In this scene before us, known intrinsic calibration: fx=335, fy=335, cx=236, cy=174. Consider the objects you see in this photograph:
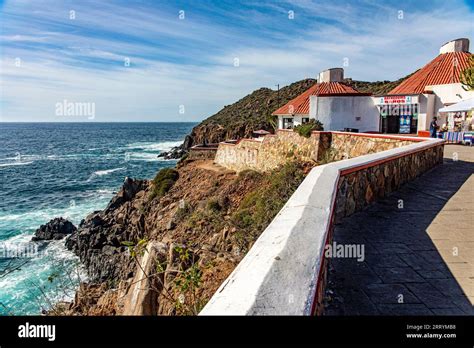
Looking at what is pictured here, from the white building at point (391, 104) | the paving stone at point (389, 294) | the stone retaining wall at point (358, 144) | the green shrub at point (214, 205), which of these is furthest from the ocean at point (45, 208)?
the white building at point (391, 104)

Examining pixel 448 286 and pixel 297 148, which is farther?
pixel 297 148

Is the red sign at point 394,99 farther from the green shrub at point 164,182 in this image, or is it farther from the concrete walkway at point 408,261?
the concrete walkway at point 408,261

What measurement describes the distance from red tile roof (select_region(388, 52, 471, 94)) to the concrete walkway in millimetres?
21082

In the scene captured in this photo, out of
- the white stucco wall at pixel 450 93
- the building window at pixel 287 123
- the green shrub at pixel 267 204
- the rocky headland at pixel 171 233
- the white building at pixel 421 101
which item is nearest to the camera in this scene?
the rocky headland at pixel 171 233

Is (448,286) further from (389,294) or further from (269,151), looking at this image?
(269,151)

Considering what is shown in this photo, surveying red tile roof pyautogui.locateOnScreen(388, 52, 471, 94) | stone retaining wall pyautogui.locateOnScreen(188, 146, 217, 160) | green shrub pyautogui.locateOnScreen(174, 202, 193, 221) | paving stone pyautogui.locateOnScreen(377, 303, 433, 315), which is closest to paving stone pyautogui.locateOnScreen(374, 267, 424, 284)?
paving stone pyautogui.locateOnScreen(377, 303, 433, 315)

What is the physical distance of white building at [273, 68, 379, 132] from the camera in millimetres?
22125

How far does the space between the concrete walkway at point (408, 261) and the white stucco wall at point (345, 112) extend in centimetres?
1596

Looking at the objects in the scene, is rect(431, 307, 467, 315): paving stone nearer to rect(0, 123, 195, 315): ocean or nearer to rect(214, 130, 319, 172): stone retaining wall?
rect(0, 123, 195, 315): ocean

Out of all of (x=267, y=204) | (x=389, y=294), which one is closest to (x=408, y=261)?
(x=389, y=294)

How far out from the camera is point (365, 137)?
13.5 m

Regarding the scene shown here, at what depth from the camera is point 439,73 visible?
2533cm

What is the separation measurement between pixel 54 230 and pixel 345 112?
72.2 feet

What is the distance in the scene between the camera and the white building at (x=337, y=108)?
2212cm
